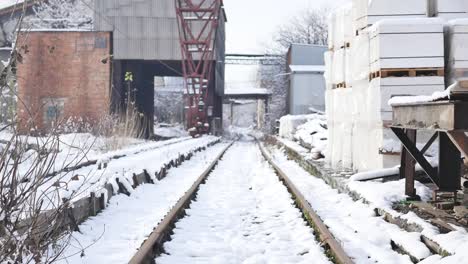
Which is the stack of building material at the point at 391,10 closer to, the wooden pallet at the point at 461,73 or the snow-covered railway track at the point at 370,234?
the wooden pallet at the point at 461,73

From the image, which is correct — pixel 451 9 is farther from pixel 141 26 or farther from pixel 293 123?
pixel 141 26

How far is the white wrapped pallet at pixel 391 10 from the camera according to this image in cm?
806

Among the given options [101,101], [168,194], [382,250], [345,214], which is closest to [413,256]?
[382,250]

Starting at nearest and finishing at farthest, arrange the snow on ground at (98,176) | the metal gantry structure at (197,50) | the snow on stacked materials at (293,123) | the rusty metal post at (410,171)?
the snow on ground at (98,176)
the rusty metal post at (410,171)
the snow on stacked materials at (293,123)
the metal gantry structure at (197,50)

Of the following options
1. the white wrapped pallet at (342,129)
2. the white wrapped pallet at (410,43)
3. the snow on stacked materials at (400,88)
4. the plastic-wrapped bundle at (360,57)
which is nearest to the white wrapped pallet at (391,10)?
the plastic-wrapped bundle at (360,57)

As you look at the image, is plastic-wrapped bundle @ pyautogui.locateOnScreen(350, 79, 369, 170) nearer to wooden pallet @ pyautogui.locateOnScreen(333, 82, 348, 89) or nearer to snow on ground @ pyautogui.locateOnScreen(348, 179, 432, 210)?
wooden pallet @ pyautogui.locateOnScreen(333, 82, 348, 89)

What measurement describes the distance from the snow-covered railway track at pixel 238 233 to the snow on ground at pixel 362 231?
238 millimetres

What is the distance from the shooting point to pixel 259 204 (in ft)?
25.5

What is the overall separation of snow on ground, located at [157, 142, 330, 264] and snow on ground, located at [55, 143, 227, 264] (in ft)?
1.11

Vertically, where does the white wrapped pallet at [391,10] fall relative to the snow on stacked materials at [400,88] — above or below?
above

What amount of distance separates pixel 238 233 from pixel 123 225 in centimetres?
127

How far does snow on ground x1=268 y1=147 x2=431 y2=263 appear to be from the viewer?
4545 mm

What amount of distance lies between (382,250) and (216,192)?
460 cm

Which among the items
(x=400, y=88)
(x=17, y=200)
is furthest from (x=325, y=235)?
(x=400, y=88)
